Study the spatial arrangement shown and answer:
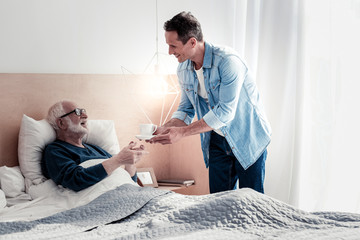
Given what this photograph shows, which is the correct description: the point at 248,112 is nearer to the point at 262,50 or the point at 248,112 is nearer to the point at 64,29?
the point at 262,50

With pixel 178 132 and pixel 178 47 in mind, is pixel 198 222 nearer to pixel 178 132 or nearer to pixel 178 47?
pixel 178 132

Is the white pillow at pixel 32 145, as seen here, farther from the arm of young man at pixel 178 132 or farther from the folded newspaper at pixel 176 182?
the folded newspaper at pixel 176 182

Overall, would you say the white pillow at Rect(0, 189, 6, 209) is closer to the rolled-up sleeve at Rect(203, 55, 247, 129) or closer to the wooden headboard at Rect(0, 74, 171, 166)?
the wooden headboard at Rect(0, 74, 171, 166)

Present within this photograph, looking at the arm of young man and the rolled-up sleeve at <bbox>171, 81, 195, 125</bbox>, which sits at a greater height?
the rolled-up sleeve at <bbox>171, 81, 195, 125</bbox>

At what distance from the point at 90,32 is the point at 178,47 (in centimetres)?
89

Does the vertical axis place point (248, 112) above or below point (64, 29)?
below

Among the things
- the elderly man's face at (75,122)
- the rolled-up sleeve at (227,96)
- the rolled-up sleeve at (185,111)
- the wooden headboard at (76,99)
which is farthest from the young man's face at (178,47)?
the wooden headboard at (76,99)

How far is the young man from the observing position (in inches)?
84.3

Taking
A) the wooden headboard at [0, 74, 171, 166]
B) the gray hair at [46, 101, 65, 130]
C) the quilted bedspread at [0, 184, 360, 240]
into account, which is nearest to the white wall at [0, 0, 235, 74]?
the wooden headboard at [0, 74, 171, 166]

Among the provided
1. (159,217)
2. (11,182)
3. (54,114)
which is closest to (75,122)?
(54,114)

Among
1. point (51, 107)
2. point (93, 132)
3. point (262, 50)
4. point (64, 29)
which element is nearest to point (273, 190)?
point (262, 50)

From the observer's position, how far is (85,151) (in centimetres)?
239

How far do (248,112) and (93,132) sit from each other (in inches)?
38.0

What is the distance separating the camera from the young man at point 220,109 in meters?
2.14
